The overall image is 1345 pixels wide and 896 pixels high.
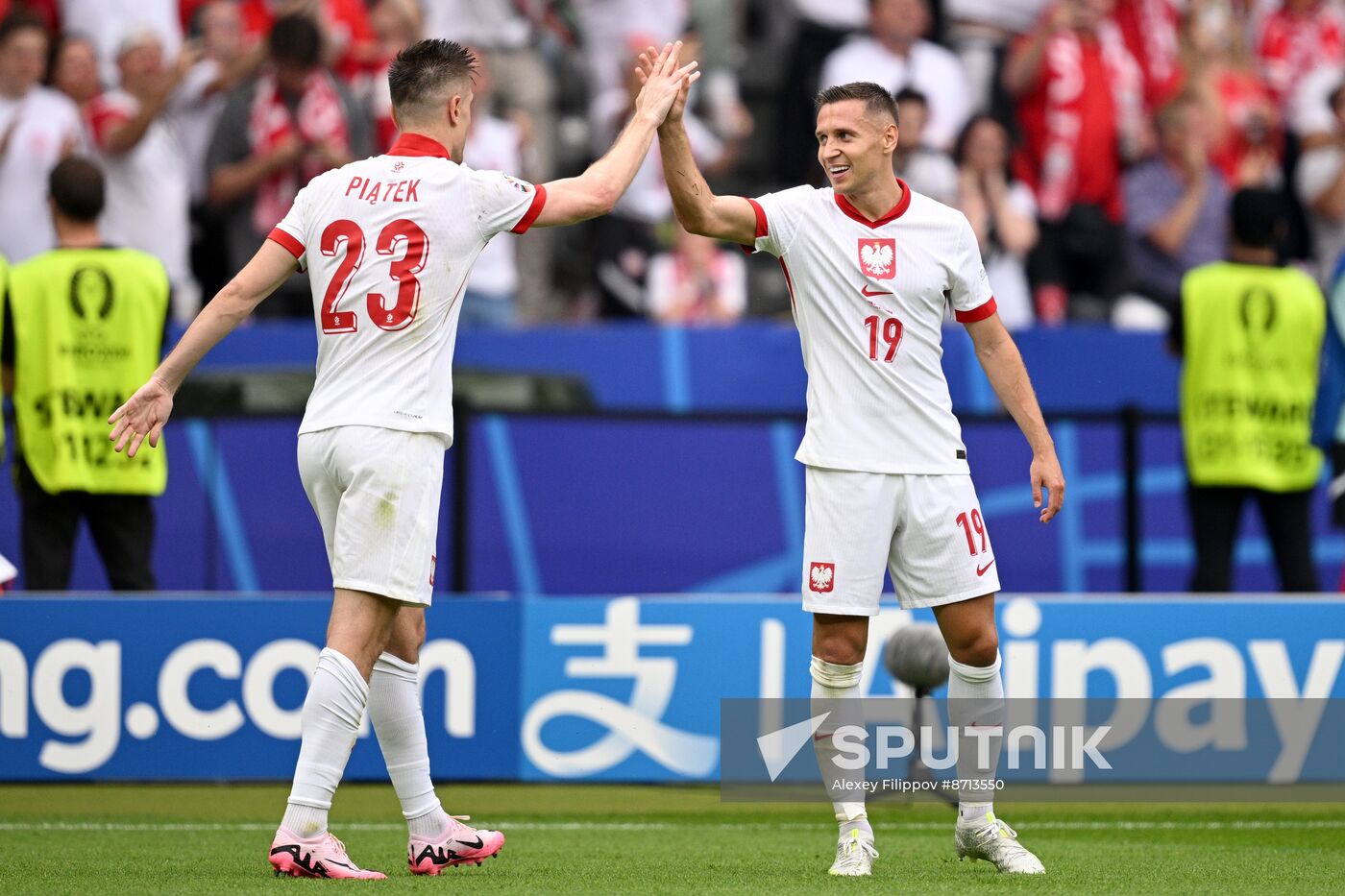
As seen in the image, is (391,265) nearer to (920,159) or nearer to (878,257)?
(878,257)

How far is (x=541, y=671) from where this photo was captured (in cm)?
863

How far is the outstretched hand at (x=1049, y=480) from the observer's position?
625 centimetres

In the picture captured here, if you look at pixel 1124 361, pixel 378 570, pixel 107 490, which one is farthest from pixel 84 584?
pixel 1124 361

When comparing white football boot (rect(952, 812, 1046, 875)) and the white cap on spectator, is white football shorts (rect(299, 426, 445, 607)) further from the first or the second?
the white cap on spectator

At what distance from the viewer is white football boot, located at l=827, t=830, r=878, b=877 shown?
6094mm

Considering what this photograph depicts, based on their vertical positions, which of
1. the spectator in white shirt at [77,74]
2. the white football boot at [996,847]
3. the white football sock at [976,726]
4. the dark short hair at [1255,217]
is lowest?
the white football boot at [996,847]

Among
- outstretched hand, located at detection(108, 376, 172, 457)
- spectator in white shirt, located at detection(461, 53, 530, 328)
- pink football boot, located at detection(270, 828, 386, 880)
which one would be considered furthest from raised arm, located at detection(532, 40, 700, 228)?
spectator in white shirt, located at detection(461, 53, 530, 328)

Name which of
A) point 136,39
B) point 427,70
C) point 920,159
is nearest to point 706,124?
point 920,159

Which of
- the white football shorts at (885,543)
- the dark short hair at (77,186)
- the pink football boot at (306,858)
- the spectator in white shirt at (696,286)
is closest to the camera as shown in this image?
the pink football boot at (306,858)

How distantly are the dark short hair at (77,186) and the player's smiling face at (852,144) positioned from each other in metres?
4.06

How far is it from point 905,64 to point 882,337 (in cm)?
751

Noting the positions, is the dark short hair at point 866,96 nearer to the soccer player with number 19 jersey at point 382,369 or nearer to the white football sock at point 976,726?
the soccer player with number 19 jersey at point 382,369

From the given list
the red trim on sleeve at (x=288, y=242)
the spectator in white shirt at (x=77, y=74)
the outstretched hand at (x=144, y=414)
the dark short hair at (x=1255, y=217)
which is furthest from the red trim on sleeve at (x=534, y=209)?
the spectator in white shirt at (x=77, y=74)

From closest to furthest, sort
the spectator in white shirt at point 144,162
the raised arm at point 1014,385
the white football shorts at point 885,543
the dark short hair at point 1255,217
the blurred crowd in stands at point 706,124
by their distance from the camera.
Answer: the white football shorts at point 885,543 → the raised arm at point 1014,385 → the dark short hair at point 1255,217 → the spectator in white shirt at point 144,162 → the blurred crowd in stands at point 706,124
